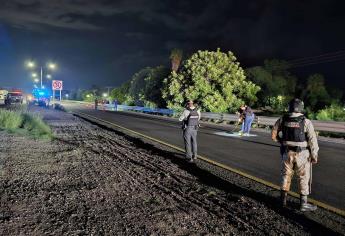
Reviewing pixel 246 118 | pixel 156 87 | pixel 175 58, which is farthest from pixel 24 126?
pixel 175 58

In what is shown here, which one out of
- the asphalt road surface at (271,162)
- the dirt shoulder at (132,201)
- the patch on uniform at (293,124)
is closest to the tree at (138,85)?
the asphalt road surface at (271,162)

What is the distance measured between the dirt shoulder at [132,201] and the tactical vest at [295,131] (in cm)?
113

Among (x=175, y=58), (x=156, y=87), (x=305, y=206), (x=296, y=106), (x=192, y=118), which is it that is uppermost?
(x=175, y=58)

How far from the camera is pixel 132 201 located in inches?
250

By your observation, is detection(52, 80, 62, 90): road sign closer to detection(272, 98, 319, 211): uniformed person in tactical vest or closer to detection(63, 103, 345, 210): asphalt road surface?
detection(63, 103, 345, 210): asphalt road surface

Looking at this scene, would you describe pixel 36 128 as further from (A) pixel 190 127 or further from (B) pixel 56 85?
(B) pixel 56 85

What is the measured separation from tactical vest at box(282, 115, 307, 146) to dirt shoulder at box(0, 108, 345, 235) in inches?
44.3

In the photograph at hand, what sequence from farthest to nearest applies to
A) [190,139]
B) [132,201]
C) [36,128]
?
[36,128] → [190,139] → [132,201]

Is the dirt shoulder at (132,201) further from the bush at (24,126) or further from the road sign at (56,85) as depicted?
the road sign at (56,85)

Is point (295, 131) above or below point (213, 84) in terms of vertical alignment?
below

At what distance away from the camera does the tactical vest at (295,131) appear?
19.9ft

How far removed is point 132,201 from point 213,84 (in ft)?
105

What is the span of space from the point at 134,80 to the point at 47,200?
1954 inches

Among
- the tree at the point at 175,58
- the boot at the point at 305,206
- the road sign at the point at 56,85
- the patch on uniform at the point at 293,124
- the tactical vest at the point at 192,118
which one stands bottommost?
the boot at the point at 305,206
